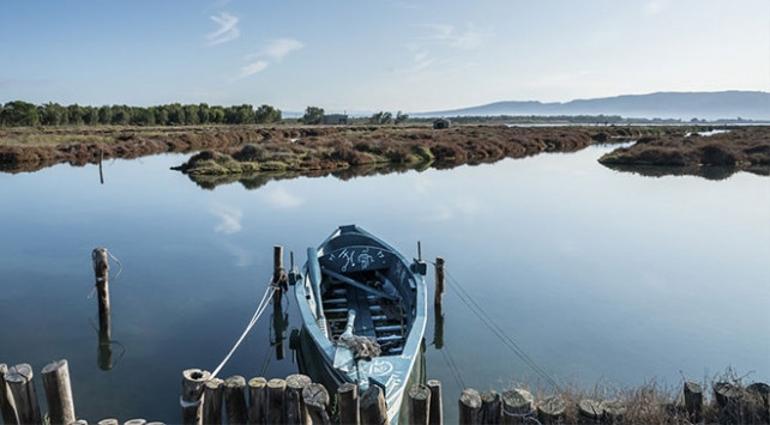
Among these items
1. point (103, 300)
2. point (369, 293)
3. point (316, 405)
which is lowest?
point (369, 293)

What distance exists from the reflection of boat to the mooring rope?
2.03 metres

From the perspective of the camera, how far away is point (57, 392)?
4.64 m

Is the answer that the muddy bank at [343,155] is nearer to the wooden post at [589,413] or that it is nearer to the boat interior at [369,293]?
the boat interior at [369,293]

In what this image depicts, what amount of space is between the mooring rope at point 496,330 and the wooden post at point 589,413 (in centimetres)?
341

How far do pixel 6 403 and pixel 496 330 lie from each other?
833cm

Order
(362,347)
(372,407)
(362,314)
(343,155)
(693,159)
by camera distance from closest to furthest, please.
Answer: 1. (372,407)
2. (362,347)
3. (362,314)
4. (693,159)
5. (343,155)

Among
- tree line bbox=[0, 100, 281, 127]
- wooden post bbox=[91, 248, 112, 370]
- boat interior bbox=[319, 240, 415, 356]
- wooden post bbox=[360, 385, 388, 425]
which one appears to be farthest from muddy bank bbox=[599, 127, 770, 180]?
tree line bbox=[0, 100, 281, 127]

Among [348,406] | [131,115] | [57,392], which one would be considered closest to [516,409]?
[348,406]

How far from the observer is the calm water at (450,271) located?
9.22 m

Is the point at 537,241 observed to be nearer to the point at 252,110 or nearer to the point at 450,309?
the point at 450,309

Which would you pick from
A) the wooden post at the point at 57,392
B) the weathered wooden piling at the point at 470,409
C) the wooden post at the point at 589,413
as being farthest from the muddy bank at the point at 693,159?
the wooden post at the point at 57,392

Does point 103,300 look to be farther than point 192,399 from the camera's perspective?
Yes

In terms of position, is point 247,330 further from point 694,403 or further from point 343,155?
point 343,155

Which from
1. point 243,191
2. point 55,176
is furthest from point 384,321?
point 55,176
